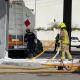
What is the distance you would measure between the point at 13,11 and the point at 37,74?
8.61 m

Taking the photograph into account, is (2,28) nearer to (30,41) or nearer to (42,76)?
(30,41)

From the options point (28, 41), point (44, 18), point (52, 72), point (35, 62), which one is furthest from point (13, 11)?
Result: point (44, 18)

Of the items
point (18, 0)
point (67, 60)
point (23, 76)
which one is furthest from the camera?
point (18, 0)

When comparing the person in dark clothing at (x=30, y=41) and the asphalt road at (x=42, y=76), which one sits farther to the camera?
the person in dark clothing at (x=30, y=41)

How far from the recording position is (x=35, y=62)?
58.3 ft

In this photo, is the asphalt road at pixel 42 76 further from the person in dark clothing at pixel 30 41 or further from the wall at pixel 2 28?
the person in dark clothing at pixel 30 41

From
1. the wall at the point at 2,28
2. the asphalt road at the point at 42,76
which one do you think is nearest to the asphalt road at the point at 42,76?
the asphalt road at the point at 42,76

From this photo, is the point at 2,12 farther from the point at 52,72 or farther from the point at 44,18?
the point at 44,18

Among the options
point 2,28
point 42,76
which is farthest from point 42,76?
point 2,28

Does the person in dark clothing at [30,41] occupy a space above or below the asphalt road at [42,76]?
above

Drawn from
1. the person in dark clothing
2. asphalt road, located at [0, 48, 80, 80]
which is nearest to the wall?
the person in dark clothing

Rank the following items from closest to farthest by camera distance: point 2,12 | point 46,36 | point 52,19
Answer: point 2,12, point 46,36, point 52,19

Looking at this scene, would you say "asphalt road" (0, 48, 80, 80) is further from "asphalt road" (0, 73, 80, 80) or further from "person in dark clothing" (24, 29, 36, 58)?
"person in dark clothing" (24, 29, 36, 58)

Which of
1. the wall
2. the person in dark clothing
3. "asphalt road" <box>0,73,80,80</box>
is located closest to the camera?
"asphalt road" <box>0,73,80,80</box>
